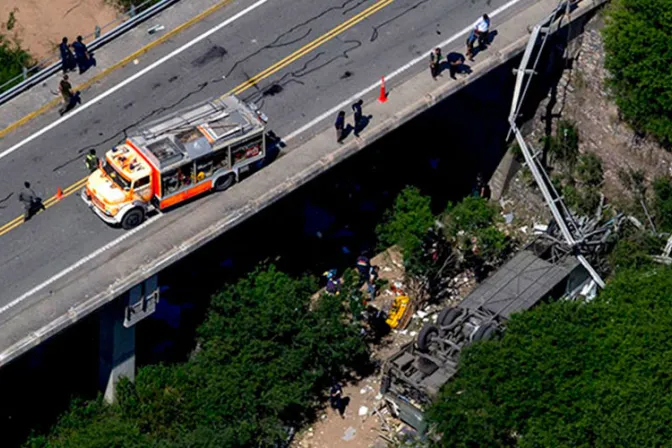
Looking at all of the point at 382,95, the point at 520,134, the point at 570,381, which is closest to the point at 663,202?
the point at 520,134

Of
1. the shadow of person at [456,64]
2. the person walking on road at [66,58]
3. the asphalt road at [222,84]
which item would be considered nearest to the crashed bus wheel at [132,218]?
the asphalt road at [222,84]

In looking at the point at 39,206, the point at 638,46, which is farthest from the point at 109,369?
the point at 638,46

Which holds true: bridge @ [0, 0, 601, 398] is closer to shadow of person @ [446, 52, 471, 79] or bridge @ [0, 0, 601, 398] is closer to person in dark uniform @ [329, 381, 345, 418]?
shadow of person @ [446, 52, 471, 79]

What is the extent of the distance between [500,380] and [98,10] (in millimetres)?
29206

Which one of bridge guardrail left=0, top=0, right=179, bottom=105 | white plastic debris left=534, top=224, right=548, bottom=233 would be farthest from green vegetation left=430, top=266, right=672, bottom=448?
bridge guardrail left=0, top=0, right=179, bottom=105

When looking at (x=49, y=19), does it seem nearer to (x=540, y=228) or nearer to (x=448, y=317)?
(x=540, y=228)

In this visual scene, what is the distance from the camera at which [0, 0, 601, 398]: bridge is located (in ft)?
144

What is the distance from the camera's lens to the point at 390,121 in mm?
47844

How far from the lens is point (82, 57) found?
164 ft

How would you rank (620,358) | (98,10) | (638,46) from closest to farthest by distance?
1. (620,358)
2. (638,46)
3. (98,10)

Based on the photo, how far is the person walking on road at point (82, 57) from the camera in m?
49.6

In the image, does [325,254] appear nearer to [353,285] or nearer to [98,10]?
[353,285]

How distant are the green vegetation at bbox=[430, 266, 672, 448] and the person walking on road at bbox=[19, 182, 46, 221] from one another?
571 inches

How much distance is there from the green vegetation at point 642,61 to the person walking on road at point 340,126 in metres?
10.3
